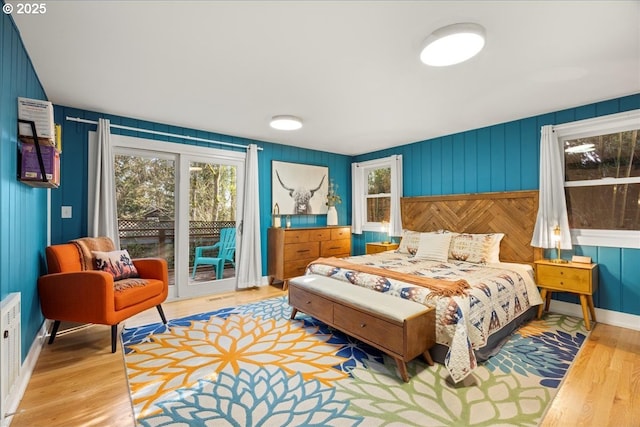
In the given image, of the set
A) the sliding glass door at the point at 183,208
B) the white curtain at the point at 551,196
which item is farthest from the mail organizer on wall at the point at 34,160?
the white curtain at the point at 551,196

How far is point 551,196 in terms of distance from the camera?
3.41m

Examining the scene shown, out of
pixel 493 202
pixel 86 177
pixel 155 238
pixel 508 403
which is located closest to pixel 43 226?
pixel 86 177

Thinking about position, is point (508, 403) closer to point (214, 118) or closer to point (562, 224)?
point (562, 224)

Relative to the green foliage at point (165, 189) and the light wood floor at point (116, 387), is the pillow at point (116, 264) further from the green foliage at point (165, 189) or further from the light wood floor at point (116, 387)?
the green foliage at point (165, 189)

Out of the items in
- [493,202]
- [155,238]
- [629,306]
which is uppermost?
[493,202]

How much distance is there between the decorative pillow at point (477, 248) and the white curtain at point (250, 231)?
2806 millimetres

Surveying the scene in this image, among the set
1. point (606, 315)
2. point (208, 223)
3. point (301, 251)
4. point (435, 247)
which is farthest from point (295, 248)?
point (606, 315)

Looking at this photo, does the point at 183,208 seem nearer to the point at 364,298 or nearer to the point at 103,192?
the point at 103,192

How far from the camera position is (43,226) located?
2959 millimetres

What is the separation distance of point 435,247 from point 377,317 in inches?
76.5

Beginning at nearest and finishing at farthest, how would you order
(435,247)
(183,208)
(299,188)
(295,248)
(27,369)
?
(27,369), (435,247), (183,208), (295,248), (299,188)

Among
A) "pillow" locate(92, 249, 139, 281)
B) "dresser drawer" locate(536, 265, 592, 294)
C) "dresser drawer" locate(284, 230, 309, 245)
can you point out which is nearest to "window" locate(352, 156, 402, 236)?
"dresser drawer" locate(284, 230, 309, 245)

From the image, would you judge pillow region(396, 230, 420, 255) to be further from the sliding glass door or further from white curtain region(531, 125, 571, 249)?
the sliding glass door

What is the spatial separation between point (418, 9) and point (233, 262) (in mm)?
3943
